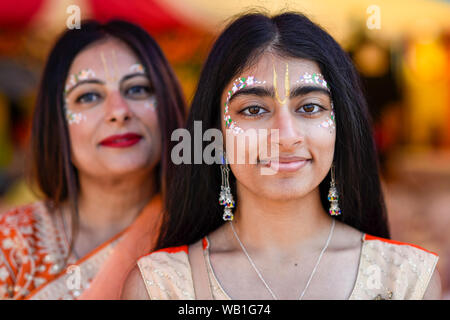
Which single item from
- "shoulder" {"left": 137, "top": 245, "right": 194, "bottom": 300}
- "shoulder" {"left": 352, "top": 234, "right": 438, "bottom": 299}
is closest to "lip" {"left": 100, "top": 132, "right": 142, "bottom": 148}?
"shoulder" {"left": 137, "top": 245, "right": 194, "bottom": 300}

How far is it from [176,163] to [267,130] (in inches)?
22.1

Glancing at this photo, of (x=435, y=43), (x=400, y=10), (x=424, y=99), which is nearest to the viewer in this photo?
(x=400, y=10)

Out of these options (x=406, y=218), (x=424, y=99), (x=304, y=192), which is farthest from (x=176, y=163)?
(x=424, y=99)

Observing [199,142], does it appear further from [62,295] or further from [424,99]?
[424,99]

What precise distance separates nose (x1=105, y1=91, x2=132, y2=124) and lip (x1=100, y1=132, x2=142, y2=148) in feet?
0.23

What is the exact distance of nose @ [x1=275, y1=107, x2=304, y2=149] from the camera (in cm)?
169

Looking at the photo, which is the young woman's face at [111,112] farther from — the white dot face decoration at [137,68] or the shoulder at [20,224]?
the shoulder at [20,224]

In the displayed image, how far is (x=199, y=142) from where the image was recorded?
198cm

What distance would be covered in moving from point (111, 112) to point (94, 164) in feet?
0.95

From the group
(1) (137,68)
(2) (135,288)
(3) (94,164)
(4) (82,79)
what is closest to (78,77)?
(4) (82,79)

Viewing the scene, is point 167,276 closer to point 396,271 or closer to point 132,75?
point 396,271

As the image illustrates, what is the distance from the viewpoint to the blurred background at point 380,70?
5246 mm

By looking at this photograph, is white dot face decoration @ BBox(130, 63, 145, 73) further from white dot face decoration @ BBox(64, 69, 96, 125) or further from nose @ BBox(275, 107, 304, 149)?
nose @ BBox(275, 107, 304, 149)

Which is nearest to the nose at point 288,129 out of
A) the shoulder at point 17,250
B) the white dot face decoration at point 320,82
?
the white dot face decoration at point 320,82
